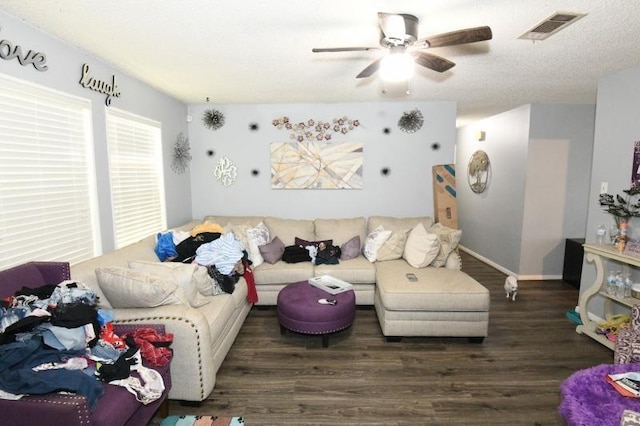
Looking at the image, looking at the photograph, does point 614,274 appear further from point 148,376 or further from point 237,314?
point 148,376

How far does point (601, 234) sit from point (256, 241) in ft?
11.6

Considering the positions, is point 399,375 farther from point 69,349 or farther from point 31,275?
point 31,275

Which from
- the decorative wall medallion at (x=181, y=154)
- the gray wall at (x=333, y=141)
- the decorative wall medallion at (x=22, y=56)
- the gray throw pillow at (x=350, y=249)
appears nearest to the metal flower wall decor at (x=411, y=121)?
the gray wall at (x=333, y=141)

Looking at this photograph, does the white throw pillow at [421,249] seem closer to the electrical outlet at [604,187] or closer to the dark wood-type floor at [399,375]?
the dark wood-type floor at [399,375]

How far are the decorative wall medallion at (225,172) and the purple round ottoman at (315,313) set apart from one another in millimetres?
2230

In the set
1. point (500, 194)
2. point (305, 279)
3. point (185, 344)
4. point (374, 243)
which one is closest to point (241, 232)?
point (305, 279)

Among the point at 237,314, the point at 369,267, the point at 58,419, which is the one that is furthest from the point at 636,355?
the point at 58,419

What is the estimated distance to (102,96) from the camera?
9.17ft

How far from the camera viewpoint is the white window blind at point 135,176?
3012 mm

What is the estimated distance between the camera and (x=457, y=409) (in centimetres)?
211

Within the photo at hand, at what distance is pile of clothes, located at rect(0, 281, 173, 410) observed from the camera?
1.41m

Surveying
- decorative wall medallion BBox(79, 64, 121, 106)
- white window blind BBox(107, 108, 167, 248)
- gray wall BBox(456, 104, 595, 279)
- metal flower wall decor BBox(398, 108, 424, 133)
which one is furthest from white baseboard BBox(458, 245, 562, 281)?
decorative wall medallion BBox(79, 64, 121, 106)

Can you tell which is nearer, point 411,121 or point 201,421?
point 201,421

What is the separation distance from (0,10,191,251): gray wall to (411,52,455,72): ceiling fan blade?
2510 mm
